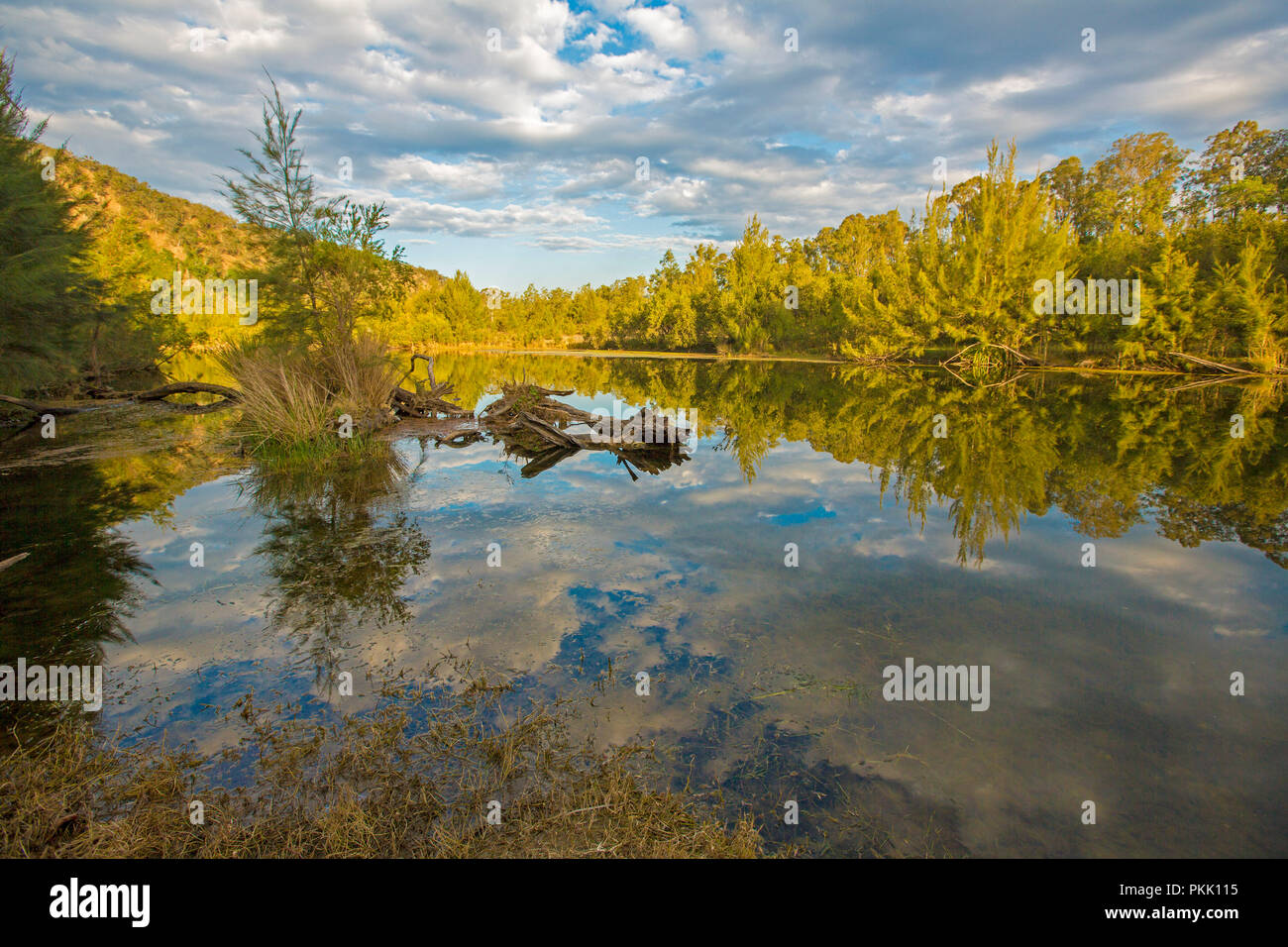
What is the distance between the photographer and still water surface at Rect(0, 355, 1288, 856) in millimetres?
3041

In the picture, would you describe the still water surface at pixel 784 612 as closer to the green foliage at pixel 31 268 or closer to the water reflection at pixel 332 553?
the water reflection at pixel 332 553

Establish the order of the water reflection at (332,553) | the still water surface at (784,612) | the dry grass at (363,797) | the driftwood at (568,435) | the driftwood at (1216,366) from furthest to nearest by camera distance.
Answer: the driftwood at (1216,366), the driftwood at (568,435), the water reflection at (332,553), the still water surface at (784,612), the dry grass at (363,797)

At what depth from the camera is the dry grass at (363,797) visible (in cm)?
246

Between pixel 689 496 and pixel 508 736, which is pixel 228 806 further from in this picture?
pixel 689 496

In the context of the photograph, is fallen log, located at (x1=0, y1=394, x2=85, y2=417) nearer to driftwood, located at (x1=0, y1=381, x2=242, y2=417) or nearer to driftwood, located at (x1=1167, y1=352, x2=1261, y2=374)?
driftwood, located at (x1=0, y1=381, x2=242, y2=417)

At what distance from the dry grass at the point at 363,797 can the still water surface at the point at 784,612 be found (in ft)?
0.79

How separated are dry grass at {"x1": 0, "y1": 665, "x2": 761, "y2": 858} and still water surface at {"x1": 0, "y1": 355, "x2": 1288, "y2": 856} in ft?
0.79

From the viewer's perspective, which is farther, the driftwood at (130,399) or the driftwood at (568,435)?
the driftwood at (130,399)

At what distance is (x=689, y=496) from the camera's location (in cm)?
890

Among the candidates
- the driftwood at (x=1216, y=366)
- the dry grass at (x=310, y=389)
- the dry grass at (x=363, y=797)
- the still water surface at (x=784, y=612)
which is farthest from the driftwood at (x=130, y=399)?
the driftwood at (x=1216, y=366)

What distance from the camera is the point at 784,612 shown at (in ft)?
16.5

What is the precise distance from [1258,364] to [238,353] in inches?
1490

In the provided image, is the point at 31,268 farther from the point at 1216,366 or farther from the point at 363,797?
the point at 1216,366
